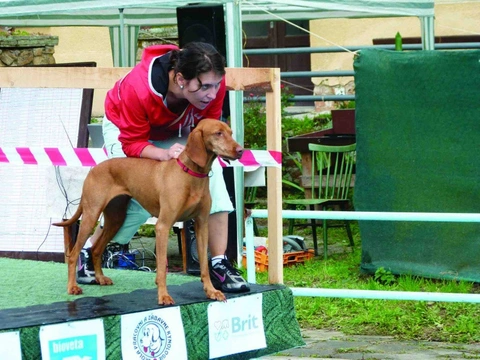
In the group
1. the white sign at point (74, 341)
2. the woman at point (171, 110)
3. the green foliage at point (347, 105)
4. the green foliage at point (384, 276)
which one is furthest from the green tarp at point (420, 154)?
the green foliage at point (347, 105)

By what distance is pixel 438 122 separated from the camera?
25.3ft

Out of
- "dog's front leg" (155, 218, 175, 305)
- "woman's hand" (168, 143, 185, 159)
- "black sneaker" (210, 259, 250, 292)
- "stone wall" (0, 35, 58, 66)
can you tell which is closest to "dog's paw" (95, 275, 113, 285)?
"black sneaker" (210, 259, 250, 292)

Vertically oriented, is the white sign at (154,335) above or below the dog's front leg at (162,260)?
below

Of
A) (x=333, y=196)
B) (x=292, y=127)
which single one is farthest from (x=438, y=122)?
(x=292, y=127)

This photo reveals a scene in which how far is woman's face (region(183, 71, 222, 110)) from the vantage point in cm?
458

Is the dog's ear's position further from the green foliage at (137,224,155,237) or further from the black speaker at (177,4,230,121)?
the green foliage at (137,224,155,237)

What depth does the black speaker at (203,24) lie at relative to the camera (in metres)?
8.59

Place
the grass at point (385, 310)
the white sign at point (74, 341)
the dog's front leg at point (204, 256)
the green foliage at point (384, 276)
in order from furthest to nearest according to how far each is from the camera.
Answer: the green foliage at point (384, 276), the grass at point (385, 310), the dog's front leg at point (204, 256), the white sign at point (74, 341)

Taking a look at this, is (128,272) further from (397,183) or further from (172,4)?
(172,4)

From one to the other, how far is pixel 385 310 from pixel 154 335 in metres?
3.11

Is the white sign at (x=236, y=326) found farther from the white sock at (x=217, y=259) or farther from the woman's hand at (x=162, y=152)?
the woman's hand at (x=162, y=152)

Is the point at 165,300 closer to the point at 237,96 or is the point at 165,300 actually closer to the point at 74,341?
the point at 74,341

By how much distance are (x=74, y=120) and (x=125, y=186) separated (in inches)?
151

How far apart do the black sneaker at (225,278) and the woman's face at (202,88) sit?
84 centimetres
